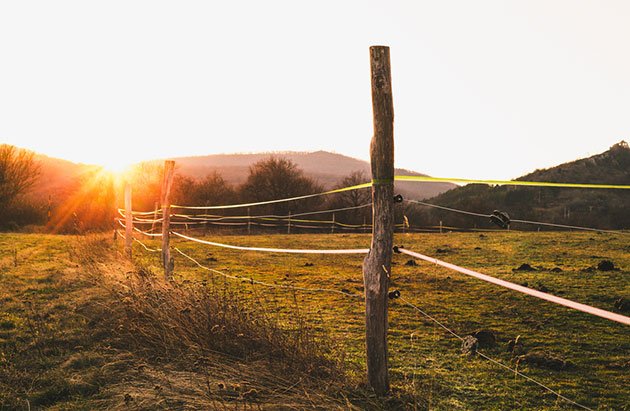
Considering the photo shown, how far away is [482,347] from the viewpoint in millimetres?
6117

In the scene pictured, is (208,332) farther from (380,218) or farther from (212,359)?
(380,218)

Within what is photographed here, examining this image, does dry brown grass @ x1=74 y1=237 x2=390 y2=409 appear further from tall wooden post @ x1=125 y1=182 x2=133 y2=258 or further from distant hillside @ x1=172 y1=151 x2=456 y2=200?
distant hillside @ x1=172 y1=151 x2=456 y2=200

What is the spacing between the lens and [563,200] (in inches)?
2265

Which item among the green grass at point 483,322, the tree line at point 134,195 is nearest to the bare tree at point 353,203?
the tree line at point 134,195

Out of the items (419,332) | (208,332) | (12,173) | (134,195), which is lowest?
(419,332)

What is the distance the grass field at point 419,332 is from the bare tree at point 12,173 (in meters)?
25.9

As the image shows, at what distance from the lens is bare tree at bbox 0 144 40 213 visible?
118ft

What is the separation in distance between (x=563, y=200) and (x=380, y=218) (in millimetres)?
59887

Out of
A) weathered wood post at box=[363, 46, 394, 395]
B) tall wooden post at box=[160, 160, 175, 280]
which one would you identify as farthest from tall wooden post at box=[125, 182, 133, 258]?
weathered wood post at box=[363, 46, 394, 395]

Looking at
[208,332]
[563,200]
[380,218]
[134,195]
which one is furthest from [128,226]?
[563,200]

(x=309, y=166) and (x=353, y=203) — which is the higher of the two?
(x=309, y=166)

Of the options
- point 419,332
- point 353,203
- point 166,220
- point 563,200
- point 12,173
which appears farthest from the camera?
point 563,200

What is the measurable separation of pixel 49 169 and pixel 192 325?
12548cm

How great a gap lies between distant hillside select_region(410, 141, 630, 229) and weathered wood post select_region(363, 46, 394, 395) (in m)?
36.7
